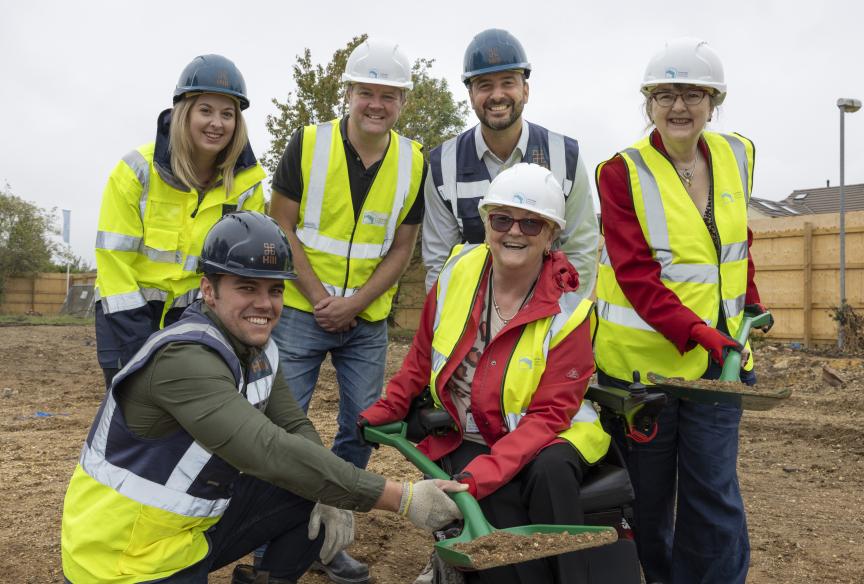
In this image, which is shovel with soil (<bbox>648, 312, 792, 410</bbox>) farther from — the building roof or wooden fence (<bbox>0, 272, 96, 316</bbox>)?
wooden fence (<bbox>0, 272, 96, 316</bbox>)

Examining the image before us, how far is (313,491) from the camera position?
110 inches

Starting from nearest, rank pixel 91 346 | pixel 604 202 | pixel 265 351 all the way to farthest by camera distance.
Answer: pixel 265 351 < pixel 604 202 < pixel 91 346

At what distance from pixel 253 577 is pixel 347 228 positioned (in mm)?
1792

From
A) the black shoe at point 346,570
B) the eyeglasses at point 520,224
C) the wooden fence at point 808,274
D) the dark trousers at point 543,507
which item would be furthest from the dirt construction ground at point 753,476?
the wooden fence at point 808,274

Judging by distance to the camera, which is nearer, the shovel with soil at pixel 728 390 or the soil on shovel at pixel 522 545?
the soil on shovel at pixel 522 545

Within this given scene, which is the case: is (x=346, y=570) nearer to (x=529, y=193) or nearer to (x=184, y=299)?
(x=184, y=299)

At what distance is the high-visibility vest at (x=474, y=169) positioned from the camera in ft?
13.3

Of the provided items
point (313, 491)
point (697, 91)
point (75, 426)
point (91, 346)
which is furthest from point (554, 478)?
point (91, 346)

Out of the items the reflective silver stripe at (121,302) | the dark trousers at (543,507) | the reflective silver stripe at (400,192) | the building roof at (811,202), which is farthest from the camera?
the building roof at (811,202)

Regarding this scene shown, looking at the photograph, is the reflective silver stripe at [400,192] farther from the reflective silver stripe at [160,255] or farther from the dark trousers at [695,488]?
the dark trousers at [695,488]

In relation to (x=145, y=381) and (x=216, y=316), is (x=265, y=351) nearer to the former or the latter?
(x=216, y=316)

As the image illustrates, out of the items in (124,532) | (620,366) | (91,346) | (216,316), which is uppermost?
(216,316)

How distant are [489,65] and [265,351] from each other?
171 cm

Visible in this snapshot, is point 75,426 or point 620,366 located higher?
point 620,366
